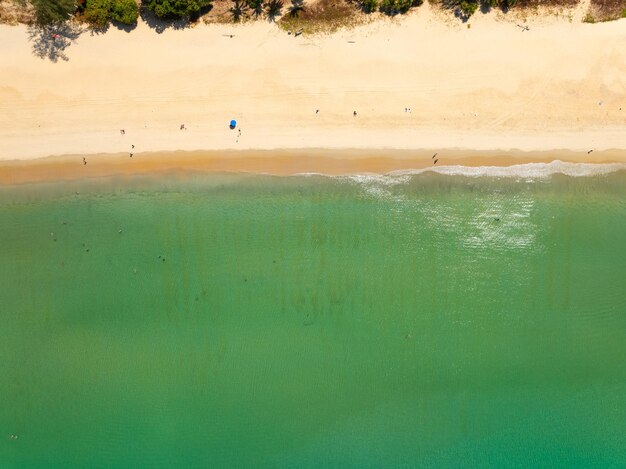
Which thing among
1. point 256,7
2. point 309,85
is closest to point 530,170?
point 309,85

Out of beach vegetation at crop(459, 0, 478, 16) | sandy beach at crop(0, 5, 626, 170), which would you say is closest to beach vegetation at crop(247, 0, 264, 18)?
sandy beach at crop(0, 5, 626, 170)

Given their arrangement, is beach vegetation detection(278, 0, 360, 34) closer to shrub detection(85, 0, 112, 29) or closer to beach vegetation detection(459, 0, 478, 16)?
beach vegetation detection(459, 0, 478, 16)

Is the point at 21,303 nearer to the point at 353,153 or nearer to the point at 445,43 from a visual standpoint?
the point at 353,153

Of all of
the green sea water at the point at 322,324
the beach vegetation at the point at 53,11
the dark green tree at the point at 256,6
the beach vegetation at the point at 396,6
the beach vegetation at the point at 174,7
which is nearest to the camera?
the beach vegetation at the point at 53,11

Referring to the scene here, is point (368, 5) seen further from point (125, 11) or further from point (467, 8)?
point (125, 11)

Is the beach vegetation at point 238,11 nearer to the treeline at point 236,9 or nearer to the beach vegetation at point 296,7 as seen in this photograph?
the treeline at point 236,9

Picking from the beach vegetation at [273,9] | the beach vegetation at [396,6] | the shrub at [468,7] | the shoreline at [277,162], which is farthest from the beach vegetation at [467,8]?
the beach vegetation at [273,9]

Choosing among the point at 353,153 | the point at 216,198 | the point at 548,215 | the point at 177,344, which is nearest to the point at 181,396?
the point at 177,344
